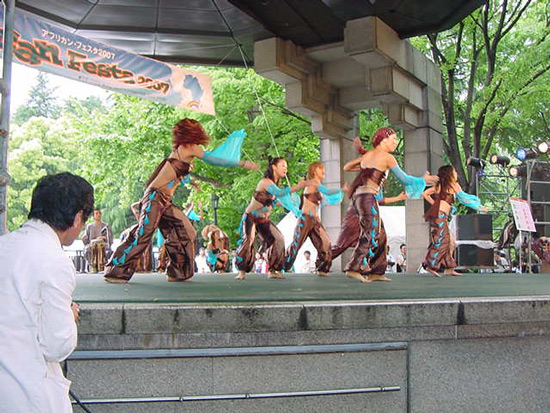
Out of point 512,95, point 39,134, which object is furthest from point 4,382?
point 39,134

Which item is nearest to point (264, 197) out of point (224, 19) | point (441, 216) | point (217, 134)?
point (441, 216)

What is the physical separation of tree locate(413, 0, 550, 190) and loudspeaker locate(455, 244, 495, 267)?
3.53m

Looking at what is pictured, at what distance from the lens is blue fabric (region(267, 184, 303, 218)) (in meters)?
9.95

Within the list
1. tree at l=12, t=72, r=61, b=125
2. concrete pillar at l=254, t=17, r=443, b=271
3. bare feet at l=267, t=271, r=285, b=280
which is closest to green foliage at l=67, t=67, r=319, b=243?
concrete pillar at l=254, t=17, r=443, b=271

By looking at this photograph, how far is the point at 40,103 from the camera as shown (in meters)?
58.1

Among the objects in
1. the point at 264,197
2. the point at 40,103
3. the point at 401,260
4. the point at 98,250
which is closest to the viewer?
the point at 264,197

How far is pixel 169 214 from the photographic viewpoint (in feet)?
28.1

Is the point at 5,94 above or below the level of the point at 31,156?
below

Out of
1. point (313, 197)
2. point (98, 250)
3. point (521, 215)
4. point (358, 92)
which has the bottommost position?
point (98, 250)

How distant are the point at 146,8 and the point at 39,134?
1201 inches

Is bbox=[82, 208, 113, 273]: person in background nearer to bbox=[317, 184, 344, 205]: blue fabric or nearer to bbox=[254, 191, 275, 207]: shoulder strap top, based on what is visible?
bbox=[254, 191, 275, 207]: shoulder strap top

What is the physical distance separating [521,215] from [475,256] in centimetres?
242

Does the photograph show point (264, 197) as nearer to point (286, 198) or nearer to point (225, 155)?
point (286, 198)

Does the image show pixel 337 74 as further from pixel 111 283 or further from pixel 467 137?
pixel 111 283
